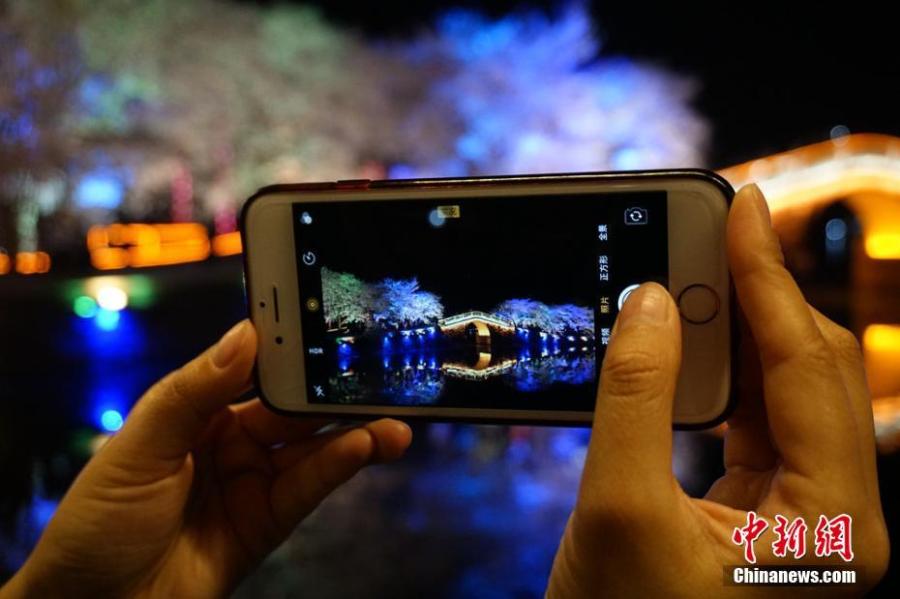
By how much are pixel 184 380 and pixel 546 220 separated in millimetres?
357

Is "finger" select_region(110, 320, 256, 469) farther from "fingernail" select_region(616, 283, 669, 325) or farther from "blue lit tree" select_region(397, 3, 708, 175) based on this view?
"blue lit tree" select_region(397, 3, 708, 175)

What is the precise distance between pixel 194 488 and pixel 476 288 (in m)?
0.37

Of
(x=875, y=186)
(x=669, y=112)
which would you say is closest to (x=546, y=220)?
(x=669, y=112)

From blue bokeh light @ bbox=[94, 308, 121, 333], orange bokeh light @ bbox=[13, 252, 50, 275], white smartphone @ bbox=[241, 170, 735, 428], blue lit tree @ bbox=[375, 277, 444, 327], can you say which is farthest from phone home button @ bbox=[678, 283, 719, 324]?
orange bokeh light @ bbox=[13, 252, 50, 275]

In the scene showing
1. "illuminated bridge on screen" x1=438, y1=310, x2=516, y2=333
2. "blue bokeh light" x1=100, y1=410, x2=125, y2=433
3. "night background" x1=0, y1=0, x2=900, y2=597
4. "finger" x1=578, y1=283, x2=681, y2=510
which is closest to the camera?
"finger" x1=578, y1=283, x2=681, y2=510

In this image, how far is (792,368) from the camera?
1.31 feet

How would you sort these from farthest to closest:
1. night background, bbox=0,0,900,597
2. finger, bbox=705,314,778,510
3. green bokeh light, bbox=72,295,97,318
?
green bokeh light, bbox=72,295,97,318 < night background, bbox=0,0,900,597 < finger, bbox=705,314,778,510

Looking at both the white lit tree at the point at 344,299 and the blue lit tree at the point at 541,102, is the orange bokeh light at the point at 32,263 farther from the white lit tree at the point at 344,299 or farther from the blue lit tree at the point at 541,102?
the white lit tree at the point at 344,299

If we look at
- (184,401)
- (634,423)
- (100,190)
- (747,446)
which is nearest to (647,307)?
(634,423)

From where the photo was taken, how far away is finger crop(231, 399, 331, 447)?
2.25 ft

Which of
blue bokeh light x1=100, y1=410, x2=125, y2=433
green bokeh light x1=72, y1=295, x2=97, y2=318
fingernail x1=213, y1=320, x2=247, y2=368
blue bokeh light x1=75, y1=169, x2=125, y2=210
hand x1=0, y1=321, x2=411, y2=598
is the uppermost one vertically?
blue bokeh light x1=75, y1=169, x2=125, y2=210

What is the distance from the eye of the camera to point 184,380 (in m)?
0.57

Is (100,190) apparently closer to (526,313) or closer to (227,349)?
(227,349)

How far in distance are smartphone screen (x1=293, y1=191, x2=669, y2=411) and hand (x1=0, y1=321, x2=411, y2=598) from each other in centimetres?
7
